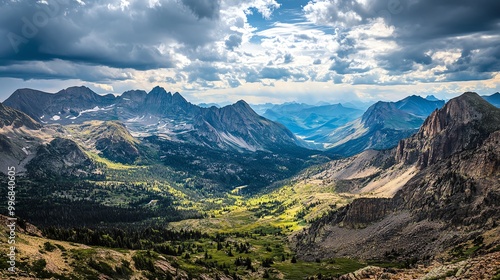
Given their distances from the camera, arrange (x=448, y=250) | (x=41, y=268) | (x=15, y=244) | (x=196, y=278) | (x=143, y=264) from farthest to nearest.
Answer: (x=448, y=250), (x=196, y=278), (x=143, y=264), (x=15, y=244), (x=41, y=268)

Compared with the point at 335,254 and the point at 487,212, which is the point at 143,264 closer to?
the point at 335,254

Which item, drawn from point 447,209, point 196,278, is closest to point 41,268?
point 196,278

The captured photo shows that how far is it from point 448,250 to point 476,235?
1363 centimetres

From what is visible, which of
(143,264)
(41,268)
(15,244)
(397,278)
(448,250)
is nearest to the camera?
(41,268)

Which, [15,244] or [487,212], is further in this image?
[487,212]

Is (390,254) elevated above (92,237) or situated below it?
below

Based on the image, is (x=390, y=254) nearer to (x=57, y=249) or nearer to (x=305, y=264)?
(x=305, y=264)

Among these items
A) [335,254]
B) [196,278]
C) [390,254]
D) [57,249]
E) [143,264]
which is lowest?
[335,254]

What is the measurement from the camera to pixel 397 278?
275ft

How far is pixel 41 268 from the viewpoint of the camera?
72562 millimetres

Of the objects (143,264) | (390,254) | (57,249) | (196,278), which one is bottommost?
(390,254)

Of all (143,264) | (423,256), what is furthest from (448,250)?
(143,264)

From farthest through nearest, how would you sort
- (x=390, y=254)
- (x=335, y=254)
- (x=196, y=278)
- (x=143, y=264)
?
(x=335, y=254)
(x=390, y=254)
(x=196, y=278)
(x=143, y=264)

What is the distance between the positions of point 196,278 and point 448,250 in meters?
97.4
